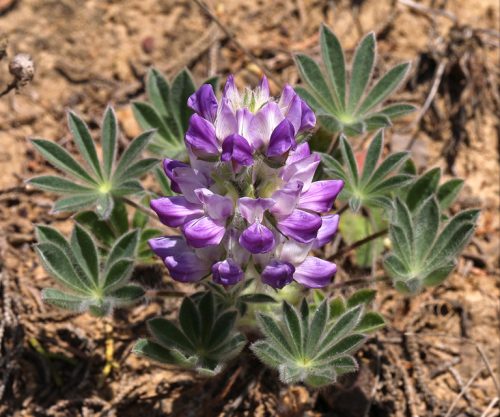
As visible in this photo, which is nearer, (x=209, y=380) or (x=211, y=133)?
(x=211, y=133)

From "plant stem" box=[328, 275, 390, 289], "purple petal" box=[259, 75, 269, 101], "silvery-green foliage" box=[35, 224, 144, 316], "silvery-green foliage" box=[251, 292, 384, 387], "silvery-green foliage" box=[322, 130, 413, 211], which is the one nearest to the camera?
"purple petal" box=[259, 75, 269, 101]

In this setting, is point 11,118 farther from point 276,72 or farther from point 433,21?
point 433,21

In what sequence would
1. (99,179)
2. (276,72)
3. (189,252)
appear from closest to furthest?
(189,252) → (99,179) → (276,72)

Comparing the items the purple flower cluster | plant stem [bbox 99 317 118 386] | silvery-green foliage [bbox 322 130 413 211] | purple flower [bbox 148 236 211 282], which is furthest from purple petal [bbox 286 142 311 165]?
plant stem [bbox 99 317 118 386]

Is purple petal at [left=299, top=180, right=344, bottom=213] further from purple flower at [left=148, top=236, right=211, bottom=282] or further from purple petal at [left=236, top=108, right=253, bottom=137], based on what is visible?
purple flower at [left=148, top=236, right=211, bottom=282]

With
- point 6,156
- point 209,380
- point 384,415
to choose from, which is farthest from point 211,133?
point 6,156

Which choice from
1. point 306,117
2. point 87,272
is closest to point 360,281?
point 306,117

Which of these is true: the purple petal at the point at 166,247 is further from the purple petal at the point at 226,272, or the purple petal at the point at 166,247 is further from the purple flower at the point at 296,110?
the purple flower at the point at 296,110
